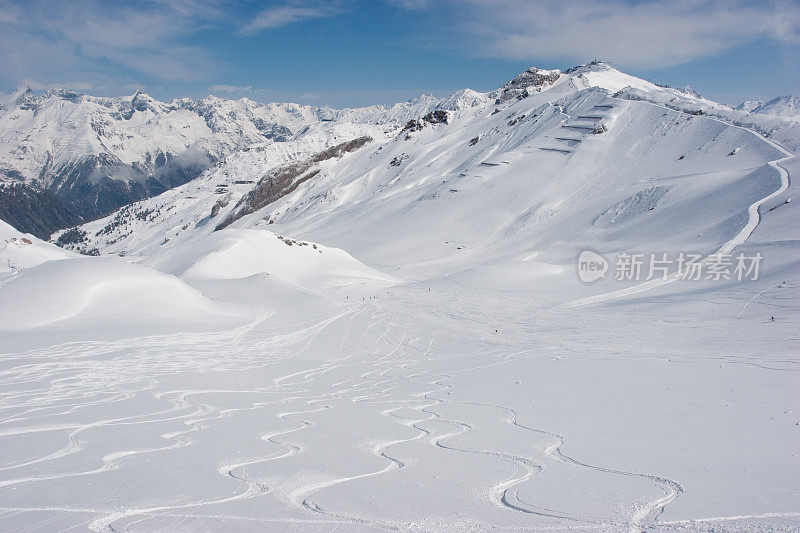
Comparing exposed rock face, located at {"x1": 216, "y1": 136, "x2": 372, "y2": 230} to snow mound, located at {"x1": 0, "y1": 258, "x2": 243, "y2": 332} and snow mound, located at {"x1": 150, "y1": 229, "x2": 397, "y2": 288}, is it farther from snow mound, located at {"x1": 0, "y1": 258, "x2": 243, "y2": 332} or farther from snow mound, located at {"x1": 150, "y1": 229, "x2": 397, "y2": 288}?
snow mound, located at {"x1": 0, "y1": 258, "x2": 243, "y2": 332}

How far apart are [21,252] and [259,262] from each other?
18.2 meters

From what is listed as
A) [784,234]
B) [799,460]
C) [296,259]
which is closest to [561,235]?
[784,234]

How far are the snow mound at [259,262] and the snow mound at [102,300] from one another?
900cm

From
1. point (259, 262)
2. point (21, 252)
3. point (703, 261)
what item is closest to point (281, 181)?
point (21, 252)

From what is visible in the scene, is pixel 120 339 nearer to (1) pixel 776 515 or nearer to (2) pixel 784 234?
(1) pixel 776 515

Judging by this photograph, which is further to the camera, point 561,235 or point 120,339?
point 561,235

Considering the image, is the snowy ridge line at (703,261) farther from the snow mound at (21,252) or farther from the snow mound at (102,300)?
the snow mound at (21,252)

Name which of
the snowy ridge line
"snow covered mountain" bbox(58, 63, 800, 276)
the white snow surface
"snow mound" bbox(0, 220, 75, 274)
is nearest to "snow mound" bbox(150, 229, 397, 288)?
the white snow surface

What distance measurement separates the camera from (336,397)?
10.1 meters

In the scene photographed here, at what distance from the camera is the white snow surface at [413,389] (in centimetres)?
440

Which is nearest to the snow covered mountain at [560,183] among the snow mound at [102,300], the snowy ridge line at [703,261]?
the snowy ridge line at [703,261]

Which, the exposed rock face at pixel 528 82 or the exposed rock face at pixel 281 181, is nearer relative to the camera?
the exposed rock face at pixel 528 82

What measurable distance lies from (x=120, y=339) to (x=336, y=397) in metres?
9.97

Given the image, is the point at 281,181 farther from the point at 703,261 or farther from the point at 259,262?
the point at 703,261
